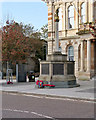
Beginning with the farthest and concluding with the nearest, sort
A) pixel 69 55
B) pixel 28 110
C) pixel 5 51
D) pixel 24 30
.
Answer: pixel 24 30
pixel 69 55
pixel 5 51
pixel 28 110

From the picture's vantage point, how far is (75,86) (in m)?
19.3

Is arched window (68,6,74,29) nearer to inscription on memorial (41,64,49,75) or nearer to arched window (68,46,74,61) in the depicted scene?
arched window (68,46,74,61)

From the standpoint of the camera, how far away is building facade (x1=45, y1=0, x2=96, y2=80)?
27.4 meters

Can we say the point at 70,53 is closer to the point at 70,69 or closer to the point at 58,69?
the point at 70,69

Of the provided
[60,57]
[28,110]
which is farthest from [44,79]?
[28,110]

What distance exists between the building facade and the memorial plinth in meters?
8.24

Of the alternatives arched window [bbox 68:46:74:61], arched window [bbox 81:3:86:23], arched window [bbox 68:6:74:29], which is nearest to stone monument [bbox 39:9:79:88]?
arched window [bbox 81:3:86:23]

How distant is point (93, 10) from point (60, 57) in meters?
11.7

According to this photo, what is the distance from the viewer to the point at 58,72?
18938mm

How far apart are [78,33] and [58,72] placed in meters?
10.2

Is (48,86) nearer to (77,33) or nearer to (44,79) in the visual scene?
(44,79)

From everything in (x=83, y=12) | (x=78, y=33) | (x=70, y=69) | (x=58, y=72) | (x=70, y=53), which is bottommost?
(x=58, y=72)

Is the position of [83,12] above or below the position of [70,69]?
above

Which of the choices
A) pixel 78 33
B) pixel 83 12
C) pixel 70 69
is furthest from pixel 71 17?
pixel 70 69
